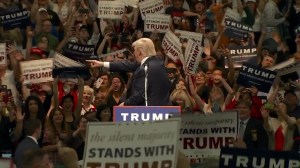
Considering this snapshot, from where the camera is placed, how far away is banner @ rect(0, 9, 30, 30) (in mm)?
26547

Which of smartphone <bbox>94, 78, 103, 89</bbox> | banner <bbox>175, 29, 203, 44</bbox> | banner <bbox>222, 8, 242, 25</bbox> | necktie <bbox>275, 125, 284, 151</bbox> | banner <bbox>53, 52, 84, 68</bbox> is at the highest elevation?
banner <bbox>222, 8, 242, 25</bbox>

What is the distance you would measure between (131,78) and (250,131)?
2.57 m

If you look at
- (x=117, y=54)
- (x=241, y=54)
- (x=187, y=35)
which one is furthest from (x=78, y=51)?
(x=241, y=54)

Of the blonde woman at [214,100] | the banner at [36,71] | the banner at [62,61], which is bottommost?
the blonde woman at [214,100]

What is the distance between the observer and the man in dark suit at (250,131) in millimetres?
21438

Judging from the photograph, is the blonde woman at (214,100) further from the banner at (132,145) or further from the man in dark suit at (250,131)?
the banner at (132,145)

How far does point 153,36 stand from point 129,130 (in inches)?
466

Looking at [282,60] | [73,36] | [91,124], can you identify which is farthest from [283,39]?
[91,124]

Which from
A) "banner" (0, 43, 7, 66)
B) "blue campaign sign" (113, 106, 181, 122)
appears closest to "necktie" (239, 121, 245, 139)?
"blue campaign sign" (113, 106, 181, 122)

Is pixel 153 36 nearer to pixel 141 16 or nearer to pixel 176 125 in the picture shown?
pixel 141 16

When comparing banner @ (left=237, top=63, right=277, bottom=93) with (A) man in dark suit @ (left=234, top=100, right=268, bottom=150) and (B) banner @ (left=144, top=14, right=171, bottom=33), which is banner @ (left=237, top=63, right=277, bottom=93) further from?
(B) banner @ (left=144, top=14, right=171, bottom=33)

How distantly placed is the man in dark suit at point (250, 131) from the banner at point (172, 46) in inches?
131

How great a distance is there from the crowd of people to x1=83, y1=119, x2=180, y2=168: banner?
3.17 feet

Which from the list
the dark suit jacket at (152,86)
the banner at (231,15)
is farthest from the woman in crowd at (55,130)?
the banner at (231,15)
